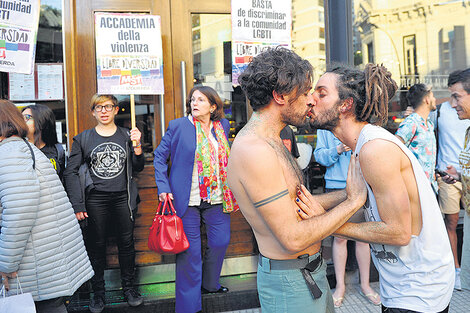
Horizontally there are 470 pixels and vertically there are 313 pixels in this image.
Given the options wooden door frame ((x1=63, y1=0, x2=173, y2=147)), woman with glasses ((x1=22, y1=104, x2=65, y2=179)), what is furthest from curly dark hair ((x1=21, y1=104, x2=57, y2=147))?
wooden door frame ((x1=63, y1=0, x2=173, y2=147))

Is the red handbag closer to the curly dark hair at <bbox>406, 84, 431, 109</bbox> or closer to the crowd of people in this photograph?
the crowd of people

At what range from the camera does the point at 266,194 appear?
1717mm

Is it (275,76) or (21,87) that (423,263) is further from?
(21,87)

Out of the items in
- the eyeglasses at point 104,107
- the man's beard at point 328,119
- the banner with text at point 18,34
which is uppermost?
the banner with text at point 18,34

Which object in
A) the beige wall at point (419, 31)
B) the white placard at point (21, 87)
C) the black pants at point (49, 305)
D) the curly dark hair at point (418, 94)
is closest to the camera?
the black pants at point (49, 305)

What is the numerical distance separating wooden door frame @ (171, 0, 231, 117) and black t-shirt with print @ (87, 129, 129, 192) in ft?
2.98

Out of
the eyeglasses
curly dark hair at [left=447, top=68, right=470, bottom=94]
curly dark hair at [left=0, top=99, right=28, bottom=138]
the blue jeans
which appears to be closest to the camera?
the blue jeans

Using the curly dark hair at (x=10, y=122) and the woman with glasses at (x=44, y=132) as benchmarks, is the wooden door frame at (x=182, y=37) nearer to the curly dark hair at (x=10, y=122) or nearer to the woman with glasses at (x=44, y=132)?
the woman with glasses at (x=44, y=132)

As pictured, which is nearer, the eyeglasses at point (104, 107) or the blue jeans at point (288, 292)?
the blue jeans at point (288, 292)

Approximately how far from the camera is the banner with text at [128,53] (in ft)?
12.7

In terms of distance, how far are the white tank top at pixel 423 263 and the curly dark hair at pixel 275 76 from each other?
1.35 feet

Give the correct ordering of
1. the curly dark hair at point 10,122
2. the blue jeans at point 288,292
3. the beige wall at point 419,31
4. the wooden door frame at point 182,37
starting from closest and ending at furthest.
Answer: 1. the blue jeans at point 288,292
2. the curly dark hair at point 10,122
3. the wooden door frame at point 182,37
4. the beige wall at point 419,31

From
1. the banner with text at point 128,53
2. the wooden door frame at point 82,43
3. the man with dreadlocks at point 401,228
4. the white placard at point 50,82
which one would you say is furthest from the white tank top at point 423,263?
the white placard at point 50,82

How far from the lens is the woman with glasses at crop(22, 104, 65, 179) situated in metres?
3.76
